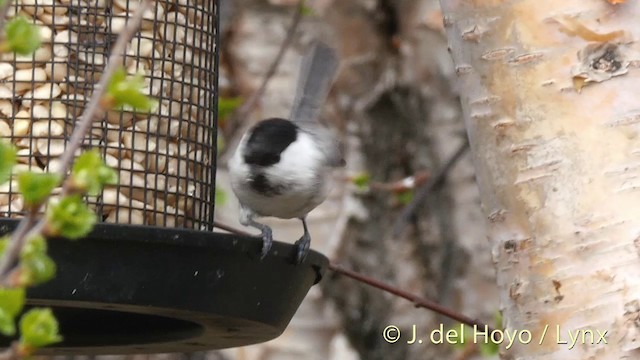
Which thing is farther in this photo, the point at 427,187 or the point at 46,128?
the point at 427,187

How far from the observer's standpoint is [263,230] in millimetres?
2184

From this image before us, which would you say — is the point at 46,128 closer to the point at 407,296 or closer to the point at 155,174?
the point at 155,174

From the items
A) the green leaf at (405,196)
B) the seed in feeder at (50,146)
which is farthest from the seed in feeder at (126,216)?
the green leaf at (405,196)

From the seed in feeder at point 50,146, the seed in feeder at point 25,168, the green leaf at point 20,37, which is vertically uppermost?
the green leaf at point 20,37

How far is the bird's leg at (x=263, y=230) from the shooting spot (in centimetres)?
201

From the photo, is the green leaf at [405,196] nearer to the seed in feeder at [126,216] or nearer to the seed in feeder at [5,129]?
the seed in feeder at [126,216]

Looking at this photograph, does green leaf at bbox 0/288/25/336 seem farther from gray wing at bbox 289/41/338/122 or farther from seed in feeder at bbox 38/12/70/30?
gray wing at bbox 289/41/338/122

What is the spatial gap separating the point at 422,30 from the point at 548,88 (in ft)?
7.48

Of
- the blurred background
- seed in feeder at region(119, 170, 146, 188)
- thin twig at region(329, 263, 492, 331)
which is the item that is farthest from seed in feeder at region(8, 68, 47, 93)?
the blurred background

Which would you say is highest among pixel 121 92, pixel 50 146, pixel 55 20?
pixel 121 92

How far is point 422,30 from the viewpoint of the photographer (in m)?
4.16

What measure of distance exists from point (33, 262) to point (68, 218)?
0.06 metres

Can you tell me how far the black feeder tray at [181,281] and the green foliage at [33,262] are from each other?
26.8 inches

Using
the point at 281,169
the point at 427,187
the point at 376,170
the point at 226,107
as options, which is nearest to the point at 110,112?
the point at 281,169
